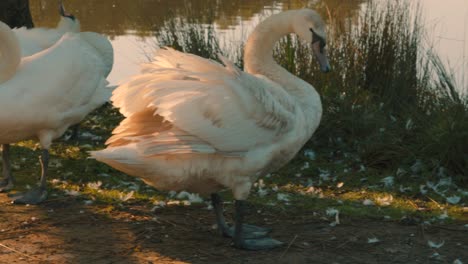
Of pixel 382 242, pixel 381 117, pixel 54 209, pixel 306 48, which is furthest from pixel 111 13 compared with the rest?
pixel 382 242

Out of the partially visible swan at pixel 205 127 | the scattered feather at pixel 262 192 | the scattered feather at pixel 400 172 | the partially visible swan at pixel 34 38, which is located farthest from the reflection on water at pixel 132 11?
the partially visible swan at pixel 205 127

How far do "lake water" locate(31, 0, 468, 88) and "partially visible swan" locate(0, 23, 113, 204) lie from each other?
3325 millimetres

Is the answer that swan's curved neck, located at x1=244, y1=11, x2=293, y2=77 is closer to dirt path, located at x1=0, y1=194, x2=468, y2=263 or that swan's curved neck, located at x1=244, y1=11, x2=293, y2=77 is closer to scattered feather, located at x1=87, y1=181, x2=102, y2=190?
dirt path, located at x1=0, y1=194, x2=468, y2=263

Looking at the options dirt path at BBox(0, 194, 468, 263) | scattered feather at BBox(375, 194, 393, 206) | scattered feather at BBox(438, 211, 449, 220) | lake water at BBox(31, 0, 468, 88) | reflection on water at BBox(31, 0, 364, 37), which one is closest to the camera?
dirt path at BBox(0, 194, 468, 263)

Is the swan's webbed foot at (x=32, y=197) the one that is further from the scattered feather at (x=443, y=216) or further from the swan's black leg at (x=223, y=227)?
the scattered feather at (x=443, y=216)

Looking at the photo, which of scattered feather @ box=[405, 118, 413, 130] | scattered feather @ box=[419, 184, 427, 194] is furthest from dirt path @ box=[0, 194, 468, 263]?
scattered feather @ box=[405, 118, 413, 130]

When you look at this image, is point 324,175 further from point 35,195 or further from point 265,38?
point 35,195

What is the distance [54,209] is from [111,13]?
10.6m

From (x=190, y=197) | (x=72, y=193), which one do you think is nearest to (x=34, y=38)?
(x=72, y=193)

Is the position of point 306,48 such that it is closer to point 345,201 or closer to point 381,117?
point 381,117

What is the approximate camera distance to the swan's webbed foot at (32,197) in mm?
6199

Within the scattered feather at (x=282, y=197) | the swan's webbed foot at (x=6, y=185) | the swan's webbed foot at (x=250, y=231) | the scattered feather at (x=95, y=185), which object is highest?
the swan's webbed foot at (x=6, y=185)

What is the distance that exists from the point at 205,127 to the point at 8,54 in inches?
85.6

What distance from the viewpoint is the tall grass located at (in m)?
7.21
